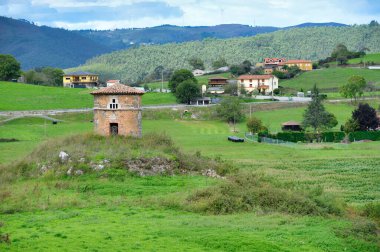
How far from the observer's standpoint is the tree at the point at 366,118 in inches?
2995

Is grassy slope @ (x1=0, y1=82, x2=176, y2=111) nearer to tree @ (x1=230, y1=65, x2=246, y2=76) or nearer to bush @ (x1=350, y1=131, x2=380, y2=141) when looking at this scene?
bush @ (x1=350, y1=131, x2=380, y2=141)

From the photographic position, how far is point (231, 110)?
87500mm

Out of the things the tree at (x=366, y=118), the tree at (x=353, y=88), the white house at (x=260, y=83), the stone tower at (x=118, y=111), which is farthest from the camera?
the white house at (x=260, y=83)

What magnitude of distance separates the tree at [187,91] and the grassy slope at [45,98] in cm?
271

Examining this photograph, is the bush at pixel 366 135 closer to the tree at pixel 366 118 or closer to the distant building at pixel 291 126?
the tree at pixel 366 118

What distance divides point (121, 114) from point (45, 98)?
6284cm

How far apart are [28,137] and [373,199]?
4114 cm

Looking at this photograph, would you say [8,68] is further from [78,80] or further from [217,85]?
[217,85]

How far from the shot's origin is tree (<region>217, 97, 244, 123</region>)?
87000 mm

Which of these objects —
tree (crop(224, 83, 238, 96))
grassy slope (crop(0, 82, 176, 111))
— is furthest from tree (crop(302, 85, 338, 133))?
tree (crop(224, 83, 238, 96))

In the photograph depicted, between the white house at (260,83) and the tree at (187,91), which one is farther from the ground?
the white house at (260,83)

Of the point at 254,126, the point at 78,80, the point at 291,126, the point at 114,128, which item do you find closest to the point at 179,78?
the point at 291,126

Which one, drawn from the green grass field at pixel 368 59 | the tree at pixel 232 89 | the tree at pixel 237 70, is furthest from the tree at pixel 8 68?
the green grass field at pixel 368 59

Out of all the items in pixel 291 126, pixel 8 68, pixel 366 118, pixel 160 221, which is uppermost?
pixel 8 68
